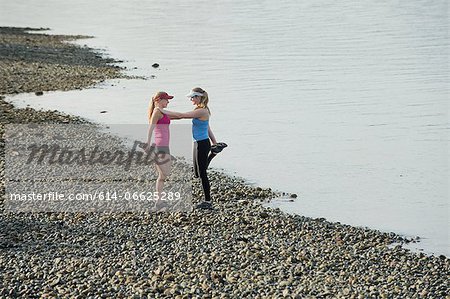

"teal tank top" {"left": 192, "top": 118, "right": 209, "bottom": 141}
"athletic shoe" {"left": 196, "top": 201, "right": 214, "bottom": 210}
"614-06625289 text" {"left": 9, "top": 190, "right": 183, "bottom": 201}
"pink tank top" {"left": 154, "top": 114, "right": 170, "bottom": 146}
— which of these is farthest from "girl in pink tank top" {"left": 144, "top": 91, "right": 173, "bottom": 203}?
"614-06625289 text" {"left": 9, "top": 190, "right": 183, "bottom": 201}

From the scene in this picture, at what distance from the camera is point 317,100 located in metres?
39.0

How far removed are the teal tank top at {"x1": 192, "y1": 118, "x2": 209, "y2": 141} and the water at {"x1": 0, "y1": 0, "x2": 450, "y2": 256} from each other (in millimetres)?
3700

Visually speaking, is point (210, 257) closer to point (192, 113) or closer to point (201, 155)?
point (201, 155)

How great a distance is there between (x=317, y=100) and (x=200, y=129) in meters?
21.3

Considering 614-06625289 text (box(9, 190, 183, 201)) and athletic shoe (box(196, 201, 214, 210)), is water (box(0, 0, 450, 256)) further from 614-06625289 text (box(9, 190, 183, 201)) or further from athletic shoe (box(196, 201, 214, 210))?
614-06625289 text (box(9, 190, 183, 201))

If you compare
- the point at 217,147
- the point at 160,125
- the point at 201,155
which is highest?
the point at 160,125

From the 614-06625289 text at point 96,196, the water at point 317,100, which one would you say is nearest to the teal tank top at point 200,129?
the 614-06625289 text at point 96,196

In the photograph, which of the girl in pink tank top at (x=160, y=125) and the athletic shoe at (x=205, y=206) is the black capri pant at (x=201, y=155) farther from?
the athletic shoe at (x=205, y=206)

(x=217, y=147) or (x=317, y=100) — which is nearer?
(x=217, y=147)

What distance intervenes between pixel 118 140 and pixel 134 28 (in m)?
52.9

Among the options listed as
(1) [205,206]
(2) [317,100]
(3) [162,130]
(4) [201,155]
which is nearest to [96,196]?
(1) [205,206]

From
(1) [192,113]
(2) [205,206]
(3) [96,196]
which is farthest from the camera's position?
(3) [96,196]

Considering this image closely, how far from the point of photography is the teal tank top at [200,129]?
59.8ft

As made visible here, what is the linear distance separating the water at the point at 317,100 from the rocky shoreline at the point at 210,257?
190 centimetres
